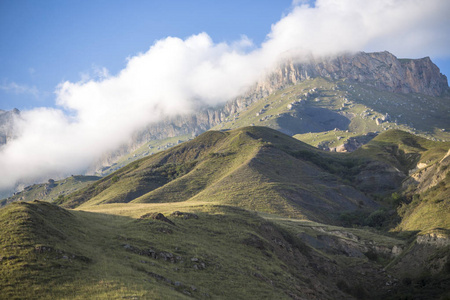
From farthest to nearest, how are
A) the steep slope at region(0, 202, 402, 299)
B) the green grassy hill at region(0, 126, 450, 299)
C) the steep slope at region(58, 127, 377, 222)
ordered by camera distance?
the steep slope at region(58, 127, 377, 222), the green grassy hill at region(0, 126, 450, 299), the steep slope at region(0, 202, 402, 299)

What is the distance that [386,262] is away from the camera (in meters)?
60.8

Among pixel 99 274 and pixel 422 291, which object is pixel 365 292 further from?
pixel 99 274

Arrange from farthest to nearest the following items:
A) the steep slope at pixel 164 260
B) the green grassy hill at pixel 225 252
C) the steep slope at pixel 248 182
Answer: the steep slope at pixel 248 182
the green grassy hill at pixel 225 252
the steep slope at pixel 164 260

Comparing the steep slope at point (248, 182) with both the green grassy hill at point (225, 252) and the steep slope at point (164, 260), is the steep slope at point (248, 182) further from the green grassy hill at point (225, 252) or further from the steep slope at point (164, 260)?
the steep slope at point (164, 260)

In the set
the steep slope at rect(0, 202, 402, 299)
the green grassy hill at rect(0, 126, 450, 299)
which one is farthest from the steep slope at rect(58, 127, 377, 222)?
the steep slope at rect(0, 202, 402, 299)

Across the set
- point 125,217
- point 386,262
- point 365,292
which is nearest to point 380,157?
point 386,262

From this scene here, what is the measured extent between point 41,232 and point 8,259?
517 cm

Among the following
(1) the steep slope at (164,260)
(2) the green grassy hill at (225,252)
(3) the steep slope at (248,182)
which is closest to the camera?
(1) the steep slope at (164,260)

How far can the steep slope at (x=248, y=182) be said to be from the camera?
116m

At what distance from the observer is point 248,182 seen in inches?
4998

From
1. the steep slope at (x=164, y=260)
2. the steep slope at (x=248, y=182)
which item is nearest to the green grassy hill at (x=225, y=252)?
the steep slope at (x=164, y=260)

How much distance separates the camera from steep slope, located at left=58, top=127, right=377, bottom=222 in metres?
116

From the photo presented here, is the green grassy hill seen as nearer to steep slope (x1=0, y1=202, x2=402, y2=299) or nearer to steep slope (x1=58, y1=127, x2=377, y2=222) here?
steep slope (x1=0, y1=202, x2=402, y2=299)

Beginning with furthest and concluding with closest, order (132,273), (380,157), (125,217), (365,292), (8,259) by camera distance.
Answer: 1. (380,157)
2. (125,217)
3. (365,292)
4. (132,273)
5. (8,259)
